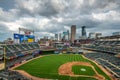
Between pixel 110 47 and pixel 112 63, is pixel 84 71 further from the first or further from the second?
pixel 110 47

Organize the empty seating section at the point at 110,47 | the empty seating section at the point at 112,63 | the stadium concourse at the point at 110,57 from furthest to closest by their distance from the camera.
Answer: the empty seating section at the point at 110,47 < the stadium concourse at the point at 110,57 < the empty seating section at the point at 112,63

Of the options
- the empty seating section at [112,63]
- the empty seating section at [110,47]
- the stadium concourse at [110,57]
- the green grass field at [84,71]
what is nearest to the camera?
the green grass field at [84,71]

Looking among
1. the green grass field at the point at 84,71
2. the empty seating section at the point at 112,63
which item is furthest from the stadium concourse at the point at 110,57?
the green grass field at the point at 84,71

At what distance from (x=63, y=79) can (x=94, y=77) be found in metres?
7.48

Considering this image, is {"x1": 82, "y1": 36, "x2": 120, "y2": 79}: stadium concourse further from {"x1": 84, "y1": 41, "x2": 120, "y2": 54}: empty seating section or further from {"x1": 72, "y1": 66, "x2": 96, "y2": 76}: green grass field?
{"x1": 72, "y1": 66, "x2": 96, "y2": 76}: green grass field

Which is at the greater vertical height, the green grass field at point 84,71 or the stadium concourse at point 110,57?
the stadium concourse at point 110,57

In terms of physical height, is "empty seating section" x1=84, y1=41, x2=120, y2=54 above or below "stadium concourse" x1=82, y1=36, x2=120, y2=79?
above

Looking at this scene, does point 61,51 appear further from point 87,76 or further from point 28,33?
point 87,76

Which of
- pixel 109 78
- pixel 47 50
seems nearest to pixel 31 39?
pixel 47 50

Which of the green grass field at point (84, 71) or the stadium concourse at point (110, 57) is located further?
the stadium concourse at point (110, 57)

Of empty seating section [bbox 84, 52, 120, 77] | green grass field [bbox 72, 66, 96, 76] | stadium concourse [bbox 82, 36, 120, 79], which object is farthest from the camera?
stadium concourse [bbox 82, 36, 120, 79]

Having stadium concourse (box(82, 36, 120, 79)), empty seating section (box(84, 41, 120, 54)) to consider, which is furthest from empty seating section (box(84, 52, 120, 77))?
empty seating section (box(84, 41, 120, 54))

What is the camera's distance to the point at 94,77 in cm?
3200

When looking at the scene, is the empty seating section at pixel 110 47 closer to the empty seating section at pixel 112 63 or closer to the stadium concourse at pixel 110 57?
the stadium concourse at pixel 110 57
